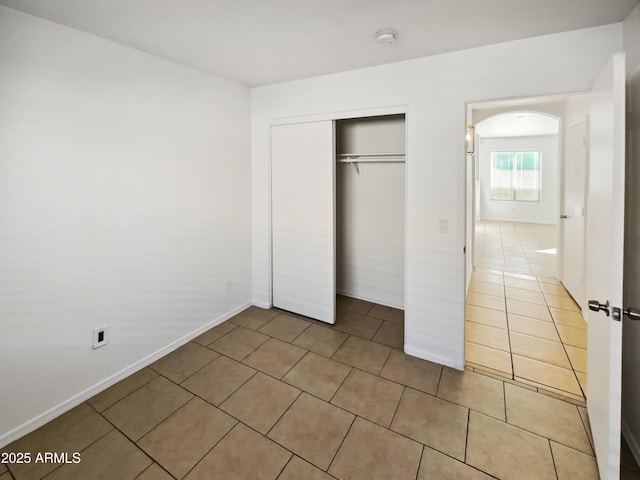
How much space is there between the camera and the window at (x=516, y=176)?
31.4 feet

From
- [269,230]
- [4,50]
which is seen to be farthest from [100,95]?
[269,230]

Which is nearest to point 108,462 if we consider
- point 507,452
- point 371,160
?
point 507,452

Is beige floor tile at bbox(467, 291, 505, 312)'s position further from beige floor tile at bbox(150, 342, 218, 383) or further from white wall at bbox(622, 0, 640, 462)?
beige floor tile at bbox(150, 342, 218, 383)

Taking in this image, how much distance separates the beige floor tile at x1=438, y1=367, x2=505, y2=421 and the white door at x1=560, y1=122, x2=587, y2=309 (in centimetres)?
176

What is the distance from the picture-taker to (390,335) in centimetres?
297

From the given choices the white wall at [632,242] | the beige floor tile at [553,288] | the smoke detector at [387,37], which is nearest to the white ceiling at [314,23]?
the smoke detector at [387,37]

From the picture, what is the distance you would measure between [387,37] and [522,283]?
3845mm

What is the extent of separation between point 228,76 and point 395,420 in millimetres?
3098

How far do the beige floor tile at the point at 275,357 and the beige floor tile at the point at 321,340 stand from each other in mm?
107

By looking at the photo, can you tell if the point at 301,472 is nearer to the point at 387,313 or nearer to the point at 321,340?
the point at 321,340

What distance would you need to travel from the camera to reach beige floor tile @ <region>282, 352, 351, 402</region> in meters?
2.21

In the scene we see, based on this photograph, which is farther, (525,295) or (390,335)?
(525,295)

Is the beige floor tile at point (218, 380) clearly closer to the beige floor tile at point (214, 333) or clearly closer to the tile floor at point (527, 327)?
the beige floor tile at point (214, 333)

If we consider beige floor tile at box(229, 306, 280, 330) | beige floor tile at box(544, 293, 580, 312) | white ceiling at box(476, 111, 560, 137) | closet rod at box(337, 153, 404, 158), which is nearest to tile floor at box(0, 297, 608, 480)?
beige floor tile at box(229, 306, 280, 330)
